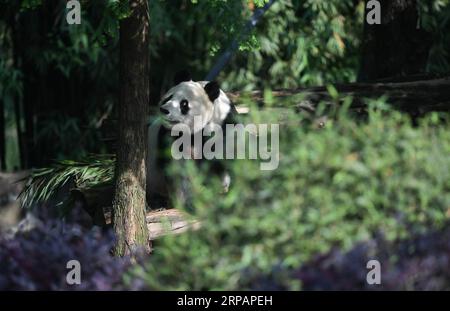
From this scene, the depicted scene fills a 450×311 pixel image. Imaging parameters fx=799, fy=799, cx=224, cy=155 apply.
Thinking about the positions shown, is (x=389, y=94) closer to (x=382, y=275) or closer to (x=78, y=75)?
(x=382, y=275)

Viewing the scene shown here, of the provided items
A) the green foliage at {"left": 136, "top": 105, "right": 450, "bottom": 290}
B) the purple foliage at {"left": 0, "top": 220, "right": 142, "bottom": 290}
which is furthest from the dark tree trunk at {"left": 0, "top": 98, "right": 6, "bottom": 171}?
the green foliage at {"left": 136, "top": 105, "right": 450, "bottom": 290}

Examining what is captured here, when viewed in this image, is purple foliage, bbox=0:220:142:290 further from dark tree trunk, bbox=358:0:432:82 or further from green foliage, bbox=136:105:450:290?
dark tree trunk, bbox=358:0:432:82

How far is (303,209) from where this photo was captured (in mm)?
3516

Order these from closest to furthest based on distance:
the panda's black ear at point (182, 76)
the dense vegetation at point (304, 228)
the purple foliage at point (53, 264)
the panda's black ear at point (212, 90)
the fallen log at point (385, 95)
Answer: the dense vegetation at point (304, 228) → the purple foliage at point (53, 264) → the panda's black ear at point (212, 90) → the panda's black ear at point (182, 76) → the fallen log at point (385, 95)

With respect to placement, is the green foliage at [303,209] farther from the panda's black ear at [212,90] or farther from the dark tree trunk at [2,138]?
the dark tree trunk at [2,138]

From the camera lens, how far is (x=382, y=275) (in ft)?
11.0

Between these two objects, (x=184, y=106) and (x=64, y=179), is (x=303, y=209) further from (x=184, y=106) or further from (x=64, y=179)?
(x=64, y=179)

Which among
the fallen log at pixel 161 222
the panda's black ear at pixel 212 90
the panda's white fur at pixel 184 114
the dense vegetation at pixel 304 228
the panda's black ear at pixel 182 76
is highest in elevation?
the panda's black ear at pixel 182 76

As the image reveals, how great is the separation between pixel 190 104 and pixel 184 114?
8cm

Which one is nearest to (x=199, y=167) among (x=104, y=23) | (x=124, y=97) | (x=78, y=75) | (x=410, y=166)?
(x=124, y=97)

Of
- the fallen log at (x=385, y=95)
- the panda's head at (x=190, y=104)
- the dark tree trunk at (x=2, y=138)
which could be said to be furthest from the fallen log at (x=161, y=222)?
the dark tree trunk at (x=2, y=138)

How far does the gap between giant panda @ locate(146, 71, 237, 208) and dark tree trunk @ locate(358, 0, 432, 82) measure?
2.09m

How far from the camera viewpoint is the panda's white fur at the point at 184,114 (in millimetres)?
5199

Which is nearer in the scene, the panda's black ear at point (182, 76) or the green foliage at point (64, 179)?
the panda's black ear at point (182, 76)
